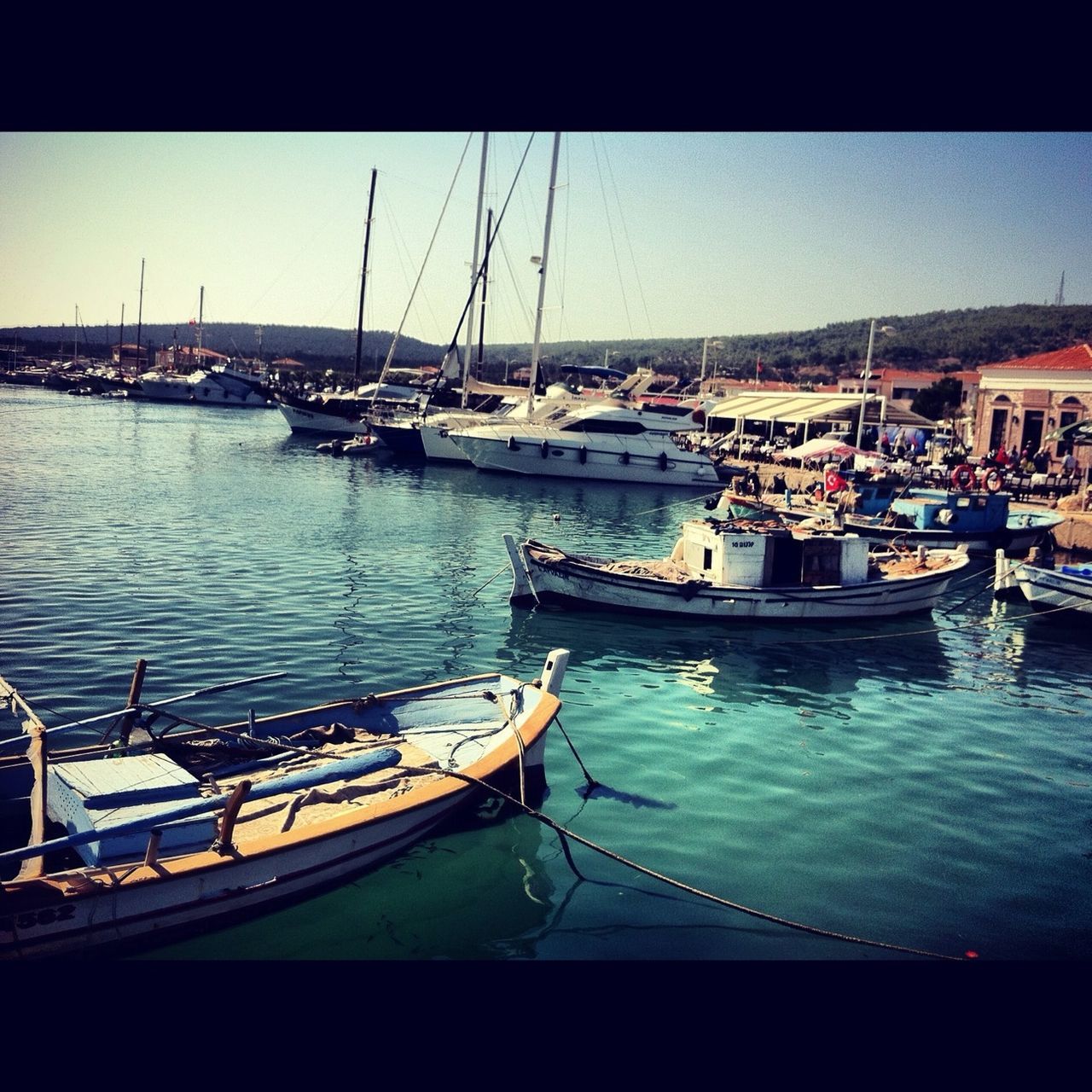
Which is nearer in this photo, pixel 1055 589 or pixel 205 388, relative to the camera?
pixel 1055 589

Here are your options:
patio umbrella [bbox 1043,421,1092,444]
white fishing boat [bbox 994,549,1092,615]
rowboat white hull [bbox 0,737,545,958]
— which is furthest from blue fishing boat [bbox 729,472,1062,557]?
rowboat white hull [bbox 0,737,545,958]

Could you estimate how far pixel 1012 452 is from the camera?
1645 inches

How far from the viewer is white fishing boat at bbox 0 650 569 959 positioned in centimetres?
688

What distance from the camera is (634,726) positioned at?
13.2m

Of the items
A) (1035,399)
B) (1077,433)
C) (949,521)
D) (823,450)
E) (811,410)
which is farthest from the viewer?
(811,410)

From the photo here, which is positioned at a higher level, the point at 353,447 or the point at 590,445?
the point at 590,445

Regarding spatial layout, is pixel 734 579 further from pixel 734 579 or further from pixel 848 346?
pixel 848 346

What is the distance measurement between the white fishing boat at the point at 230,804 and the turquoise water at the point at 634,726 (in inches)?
17.5

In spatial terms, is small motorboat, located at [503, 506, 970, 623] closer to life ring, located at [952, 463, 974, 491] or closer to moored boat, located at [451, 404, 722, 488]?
life ring, located at [952, 463, 974, 491]

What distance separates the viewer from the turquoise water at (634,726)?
27.2 ft

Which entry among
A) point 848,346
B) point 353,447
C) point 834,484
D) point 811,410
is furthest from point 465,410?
point 848,346

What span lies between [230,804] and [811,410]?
5063 cm

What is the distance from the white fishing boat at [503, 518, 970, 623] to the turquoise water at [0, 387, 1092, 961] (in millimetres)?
473

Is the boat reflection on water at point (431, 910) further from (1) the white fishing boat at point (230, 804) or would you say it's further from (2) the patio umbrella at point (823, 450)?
(2) the patio umbrella at point (823, 450)
